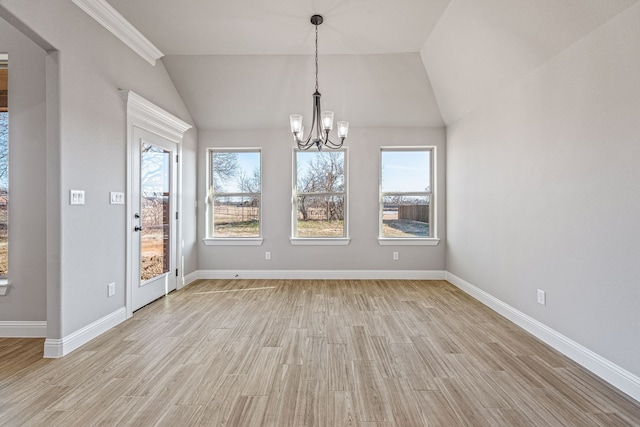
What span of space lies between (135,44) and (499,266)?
15.6 ft

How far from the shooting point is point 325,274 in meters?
5.05

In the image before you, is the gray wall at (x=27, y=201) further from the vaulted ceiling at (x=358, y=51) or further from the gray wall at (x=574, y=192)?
the gray wall at (x=574, y=192)

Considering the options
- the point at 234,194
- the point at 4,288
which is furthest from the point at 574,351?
the point at 4,288

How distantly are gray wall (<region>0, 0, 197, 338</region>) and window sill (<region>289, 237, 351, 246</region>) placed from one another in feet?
8.13

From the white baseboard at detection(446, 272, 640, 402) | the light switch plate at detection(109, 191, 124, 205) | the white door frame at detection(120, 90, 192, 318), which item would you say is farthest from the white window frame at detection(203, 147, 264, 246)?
the white baseboard at detection(446, 272, 640, 402)

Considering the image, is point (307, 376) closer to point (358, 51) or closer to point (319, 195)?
point (319, 195)

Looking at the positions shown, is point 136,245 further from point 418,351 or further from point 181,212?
point 418,351

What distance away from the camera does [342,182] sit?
5.14m

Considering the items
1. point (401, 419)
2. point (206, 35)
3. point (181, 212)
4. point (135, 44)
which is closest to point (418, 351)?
point (401, 419)

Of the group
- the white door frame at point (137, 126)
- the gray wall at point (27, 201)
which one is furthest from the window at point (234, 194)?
the gray wall at point (27, 201)

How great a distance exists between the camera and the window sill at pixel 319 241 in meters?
5.04

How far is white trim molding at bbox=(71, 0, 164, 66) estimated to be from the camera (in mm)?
2766

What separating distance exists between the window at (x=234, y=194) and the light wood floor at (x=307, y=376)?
1.91 meters

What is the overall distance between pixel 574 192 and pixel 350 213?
302cm
